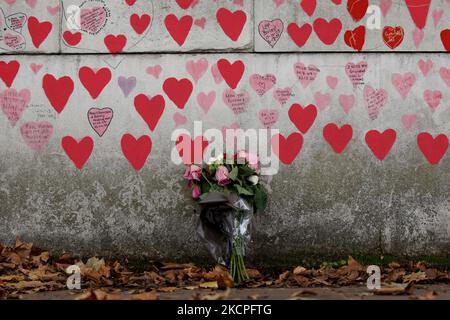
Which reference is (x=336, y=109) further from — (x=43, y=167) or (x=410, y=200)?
(x=43, y=167)

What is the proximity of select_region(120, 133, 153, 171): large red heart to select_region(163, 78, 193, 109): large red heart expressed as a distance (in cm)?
39

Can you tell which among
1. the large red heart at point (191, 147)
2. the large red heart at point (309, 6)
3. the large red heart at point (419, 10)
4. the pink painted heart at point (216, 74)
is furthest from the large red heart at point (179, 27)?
the large red heart at point (419, 10)

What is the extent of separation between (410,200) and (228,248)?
1.59 meters

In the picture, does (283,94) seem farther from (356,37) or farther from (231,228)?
(231,228)

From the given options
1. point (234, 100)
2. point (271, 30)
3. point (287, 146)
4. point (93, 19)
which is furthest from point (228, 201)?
point (93, 19)

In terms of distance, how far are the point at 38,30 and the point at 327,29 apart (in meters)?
2.39

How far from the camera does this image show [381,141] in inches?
200

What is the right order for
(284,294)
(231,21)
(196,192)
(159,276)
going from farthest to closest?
(231,21) → (196,192) → (159,276) → (284,294)

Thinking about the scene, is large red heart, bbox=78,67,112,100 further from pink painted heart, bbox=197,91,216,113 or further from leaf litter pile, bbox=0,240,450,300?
leaf litter pile, bbox=0,240,450,300

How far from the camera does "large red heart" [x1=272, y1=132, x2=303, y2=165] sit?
507 centimetres

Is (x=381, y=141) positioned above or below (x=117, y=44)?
below

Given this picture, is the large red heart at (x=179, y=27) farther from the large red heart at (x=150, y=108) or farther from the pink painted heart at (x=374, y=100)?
the pink painted heart at (x=374, y=100)

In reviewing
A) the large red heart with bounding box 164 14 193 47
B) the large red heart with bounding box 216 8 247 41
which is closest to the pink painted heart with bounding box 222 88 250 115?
the large red heart with bounding box 216 8 247 41

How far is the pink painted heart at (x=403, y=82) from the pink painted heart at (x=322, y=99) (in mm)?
561
